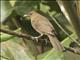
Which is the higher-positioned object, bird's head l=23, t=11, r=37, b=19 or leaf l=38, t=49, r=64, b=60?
bird's head l=23, t=11, r=37, b=19

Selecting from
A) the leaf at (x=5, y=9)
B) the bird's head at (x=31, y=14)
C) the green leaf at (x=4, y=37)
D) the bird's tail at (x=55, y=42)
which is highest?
the leaf at (x=5, y=9)

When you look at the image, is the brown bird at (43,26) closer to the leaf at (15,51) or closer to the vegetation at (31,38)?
the vegetation at (31,38)

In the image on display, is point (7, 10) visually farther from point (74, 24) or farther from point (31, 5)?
point (74, 24)

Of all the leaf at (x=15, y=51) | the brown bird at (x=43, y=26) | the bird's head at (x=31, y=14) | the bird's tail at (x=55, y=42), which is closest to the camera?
the bird's tail at (x=55, y=42)

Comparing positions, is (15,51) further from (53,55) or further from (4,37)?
(53,55)

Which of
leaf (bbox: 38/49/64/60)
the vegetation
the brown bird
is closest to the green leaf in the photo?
the vegetation

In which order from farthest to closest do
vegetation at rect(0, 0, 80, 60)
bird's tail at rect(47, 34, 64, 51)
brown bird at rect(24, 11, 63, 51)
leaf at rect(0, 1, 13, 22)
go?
1. leaf at rect(0, 1, 13, 22)
2. brown bird at rect(24, 11, 63, 51)
3. bird's tail at rect(47, 34, 64, 51)
4. vegetation at rect(0, 0, 80, 60)

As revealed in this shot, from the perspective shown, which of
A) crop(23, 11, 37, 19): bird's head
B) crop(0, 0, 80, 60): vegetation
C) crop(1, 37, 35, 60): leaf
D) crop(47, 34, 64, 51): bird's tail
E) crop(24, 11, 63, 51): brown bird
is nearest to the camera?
crop(0, 0, 80, 60): vegetation

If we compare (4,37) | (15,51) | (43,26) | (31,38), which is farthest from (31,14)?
(31,38)

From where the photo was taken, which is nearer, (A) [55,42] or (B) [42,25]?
(A) [55,42]

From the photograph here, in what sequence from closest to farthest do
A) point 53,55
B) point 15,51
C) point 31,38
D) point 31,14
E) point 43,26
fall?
point 31,38
point 53,55
point 15,51
point 43,26
point 31,14

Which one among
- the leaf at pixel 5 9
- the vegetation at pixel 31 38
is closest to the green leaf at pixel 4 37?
the vegetation at pixel 31 38

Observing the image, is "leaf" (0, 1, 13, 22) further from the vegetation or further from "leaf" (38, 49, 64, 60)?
"leaf" (38, 49, 64, 60)

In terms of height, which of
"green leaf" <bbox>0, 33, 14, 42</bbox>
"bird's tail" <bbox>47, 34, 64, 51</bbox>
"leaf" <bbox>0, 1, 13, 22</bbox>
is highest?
"leaf" <bbox>0, 1, 13, 22</bbox>
